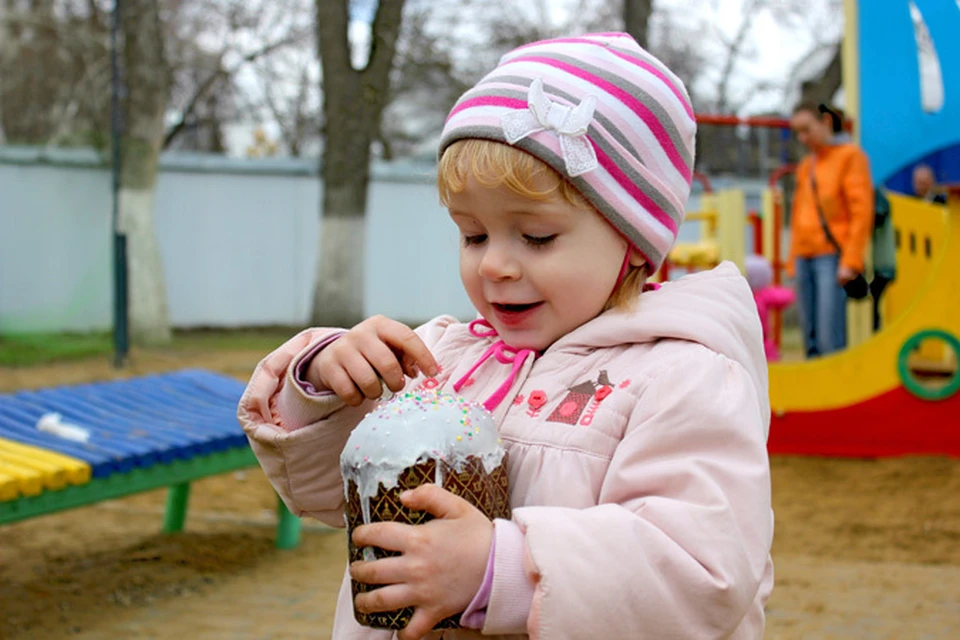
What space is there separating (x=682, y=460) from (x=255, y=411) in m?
0.67

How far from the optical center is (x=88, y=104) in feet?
65.1

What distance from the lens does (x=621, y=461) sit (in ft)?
4.36

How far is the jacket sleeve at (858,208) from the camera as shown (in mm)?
6223

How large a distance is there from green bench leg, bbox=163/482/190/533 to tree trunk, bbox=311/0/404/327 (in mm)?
8151

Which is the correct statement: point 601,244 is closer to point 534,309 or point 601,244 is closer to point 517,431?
point 534,309

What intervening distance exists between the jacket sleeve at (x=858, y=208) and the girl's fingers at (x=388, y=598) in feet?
17.9

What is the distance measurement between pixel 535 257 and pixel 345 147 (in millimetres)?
11667

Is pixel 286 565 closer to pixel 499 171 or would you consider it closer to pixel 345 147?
pixel 499 171

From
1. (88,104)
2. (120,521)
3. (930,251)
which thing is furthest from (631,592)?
(88,104)

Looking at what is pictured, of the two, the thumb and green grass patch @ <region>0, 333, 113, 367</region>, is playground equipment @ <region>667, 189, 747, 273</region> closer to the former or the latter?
the thumb

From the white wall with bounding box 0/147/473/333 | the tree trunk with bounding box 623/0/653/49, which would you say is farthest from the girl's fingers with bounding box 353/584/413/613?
the white wall with bounding box 0/147/473/333

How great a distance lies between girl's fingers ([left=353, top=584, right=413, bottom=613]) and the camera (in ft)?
4.05

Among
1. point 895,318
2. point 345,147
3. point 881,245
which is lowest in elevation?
point 345,147

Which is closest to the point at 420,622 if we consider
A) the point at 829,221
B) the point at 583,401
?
the point at 583,401
